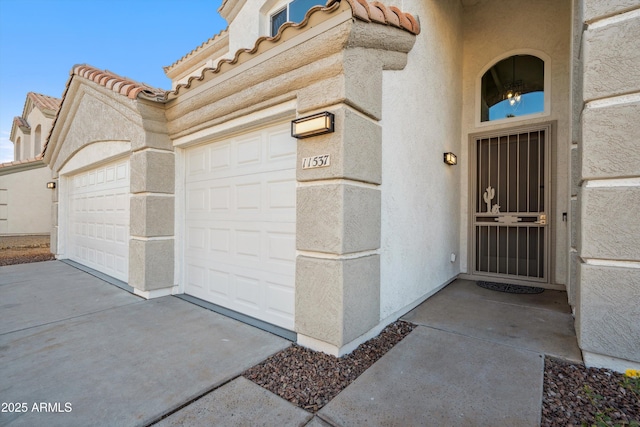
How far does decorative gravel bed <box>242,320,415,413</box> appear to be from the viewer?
219 cm

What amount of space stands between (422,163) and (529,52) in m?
3.52

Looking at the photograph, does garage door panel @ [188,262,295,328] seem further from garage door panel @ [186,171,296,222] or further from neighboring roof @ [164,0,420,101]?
neighboring roof @ [164,0,420,101]

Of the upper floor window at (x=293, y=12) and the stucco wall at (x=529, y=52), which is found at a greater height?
the upper floor window at (x=293, y=12)

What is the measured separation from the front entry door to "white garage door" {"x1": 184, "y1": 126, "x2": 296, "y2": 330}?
166 inches

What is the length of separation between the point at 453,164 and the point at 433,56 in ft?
6.22

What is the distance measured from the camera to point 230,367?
2574mm

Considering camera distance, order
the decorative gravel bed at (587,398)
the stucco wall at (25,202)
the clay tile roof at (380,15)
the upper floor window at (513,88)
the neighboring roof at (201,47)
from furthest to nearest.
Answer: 1. the stucco wall at (25,202)
2. the neighboring roof at (201,47)
3. the upper floor window at (513,88)
4. the clay tile roof at (380,15)
5. the decorative gravel bed at (587,398)

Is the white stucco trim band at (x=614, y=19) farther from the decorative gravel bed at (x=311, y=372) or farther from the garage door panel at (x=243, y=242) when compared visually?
the decorative gravel bed at (x=311, y=372)

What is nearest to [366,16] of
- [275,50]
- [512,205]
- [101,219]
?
[275,50]

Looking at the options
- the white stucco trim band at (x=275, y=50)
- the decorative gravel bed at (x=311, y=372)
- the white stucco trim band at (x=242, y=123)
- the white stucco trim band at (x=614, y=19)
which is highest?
the white stucco trim band at (x=275, y=50)

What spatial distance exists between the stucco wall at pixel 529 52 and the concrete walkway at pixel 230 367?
169 cm

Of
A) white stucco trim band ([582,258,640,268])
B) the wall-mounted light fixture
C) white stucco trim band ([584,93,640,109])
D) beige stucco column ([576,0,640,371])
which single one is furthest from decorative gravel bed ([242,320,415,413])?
the wall-mounted light fixture

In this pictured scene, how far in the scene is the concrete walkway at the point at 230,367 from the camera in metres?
1.97

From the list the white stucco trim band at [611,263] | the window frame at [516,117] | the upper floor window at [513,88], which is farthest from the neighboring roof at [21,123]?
the white stucco trim band at [611,263]
